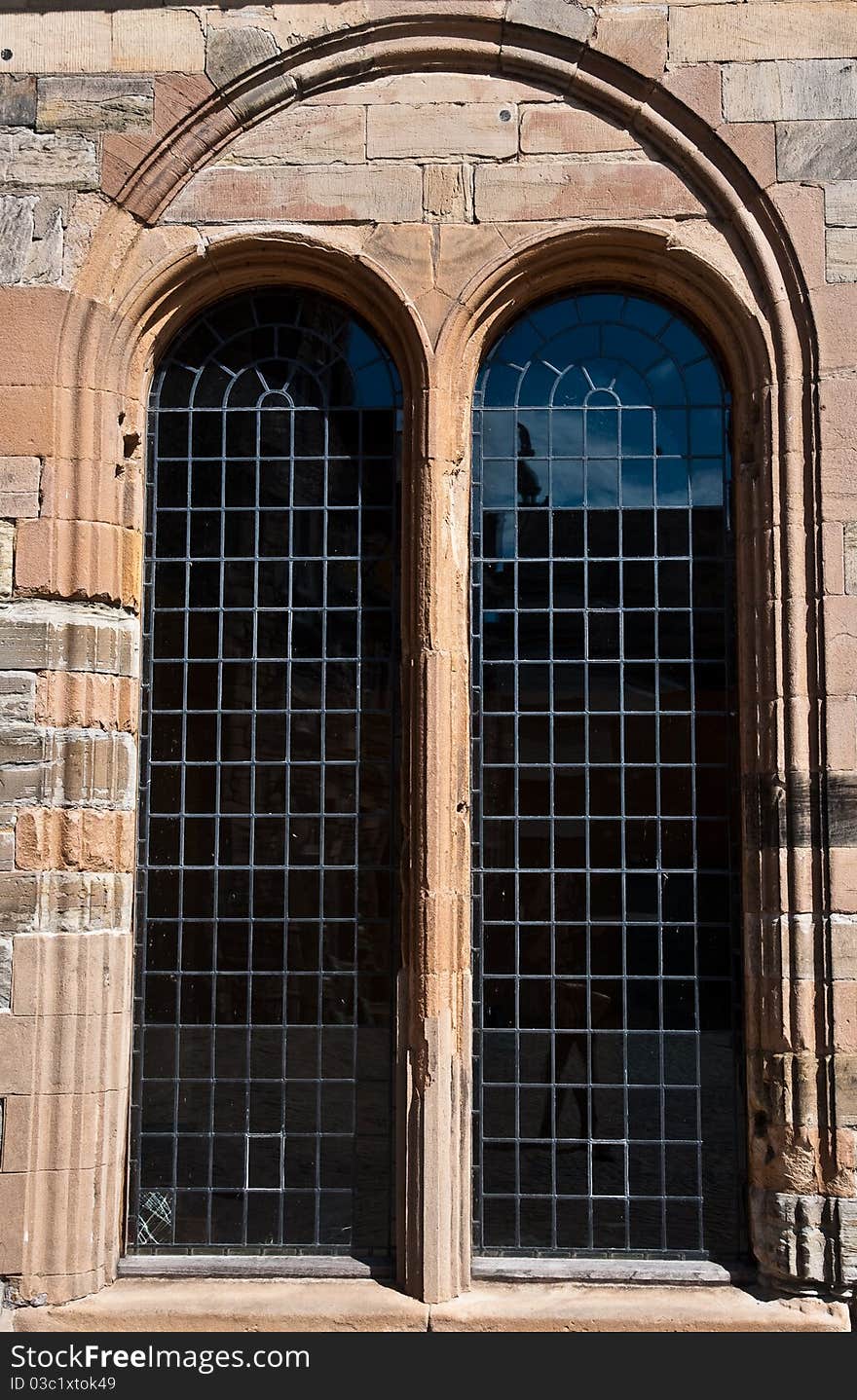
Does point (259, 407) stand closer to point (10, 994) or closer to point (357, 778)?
point (357, 778)

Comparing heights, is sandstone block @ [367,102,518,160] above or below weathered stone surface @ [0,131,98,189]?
above

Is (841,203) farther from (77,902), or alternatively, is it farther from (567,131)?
(77,902)

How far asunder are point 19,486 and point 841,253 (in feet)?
12.0

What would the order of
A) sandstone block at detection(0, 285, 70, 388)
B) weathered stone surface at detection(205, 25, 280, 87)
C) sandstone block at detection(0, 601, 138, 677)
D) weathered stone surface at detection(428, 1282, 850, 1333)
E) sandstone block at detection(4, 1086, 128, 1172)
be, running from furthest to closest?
weathered stone surface at detection(205, 25, 280, 87)
sandstone block at detection(0, 285, 70, 388)
sandstone block at detection(0, 601, 138, 677)
sandstone block at detection(4, 1086, 128, 1172)
weathered stone surface at detection(428, 1282, 850, 1333)

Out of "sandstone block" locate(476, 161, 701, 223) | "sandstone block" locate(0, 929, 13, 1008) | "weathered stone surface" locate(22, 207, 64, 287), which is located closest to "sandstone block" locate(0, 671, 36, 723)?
"sandstone block" locate(0, 929, 13, 1008)

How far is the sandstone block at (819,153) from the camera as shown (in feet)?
17.8

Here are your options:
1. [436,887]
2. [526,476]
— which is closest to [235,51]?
[526,476]

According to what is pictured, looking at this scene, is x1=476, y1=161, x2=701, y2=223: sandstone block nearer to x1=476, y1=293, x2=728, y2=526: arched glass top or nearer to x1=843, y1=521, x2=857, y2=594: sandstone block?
x1=476, y1=293, x2=728, y2=526: arched glass top

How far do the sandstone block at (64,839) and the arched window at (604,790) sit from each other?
1614 mm

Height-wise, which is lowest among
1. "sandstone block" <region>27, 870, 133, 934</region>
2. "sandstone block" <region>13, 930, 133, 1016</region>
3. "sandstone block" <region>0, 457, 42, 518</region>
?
"sandstone block" <region>13, 930, 133, 1016</region>

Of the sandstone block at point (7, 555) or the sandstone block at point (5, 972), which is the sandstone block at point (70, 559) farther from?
the sandstone block at point (5, 972)

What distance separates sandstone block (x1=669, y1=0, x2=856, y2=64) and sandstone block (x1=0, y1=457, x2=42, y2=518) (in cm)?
332

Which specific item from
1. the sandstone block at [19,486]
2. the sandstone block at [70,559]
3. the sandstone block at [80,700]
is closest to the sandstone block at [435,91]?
the sandstone block at [19,486]

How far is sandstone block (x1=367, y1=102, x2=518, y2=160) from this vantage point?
561 cm
